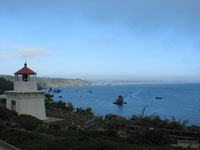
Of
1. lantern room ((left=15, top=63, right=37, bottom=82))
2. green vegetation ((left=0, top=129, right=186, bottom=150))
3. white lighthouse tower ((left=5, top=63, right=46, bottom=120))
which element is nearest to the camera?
green vegetation ((left=0, top=129, right=186, bottom=150))

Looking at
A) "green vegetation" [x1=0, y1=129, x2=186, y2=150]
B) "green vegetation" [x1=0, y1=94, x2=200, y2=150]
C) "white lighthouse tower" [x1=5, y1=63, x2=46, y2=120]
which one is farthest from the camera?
"white lighthouse tower" [x1=5, y1=63, x2=46, y2=120]

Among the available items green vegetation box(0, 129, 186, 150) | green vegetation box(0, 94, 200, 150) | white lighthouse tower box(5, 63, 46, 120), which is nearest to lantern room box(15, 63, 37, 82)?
white lighthouse tower box(5, 63, 46, 120)

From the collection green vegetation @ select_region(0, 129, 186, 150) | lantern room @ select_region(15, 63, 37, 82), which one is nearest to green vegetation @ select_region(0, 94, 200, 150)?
green vegetation @ select_region(0, 129, 186, 150)

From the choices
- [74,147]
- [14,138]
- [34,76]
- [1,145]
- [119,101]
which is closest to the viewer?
[74,147]

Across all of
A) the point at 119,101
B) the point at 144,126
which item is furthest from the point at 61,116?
the point at 119,101

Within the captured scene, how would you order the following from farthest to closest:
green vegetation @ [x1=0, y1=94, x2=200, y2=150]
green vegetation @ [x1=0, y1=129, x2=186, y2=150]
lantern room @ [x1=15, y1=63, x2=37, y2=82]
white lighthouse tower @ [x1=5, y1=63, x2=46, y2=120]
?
lantern room @ [x1=15, y1=63, x2=37, y2=82] < white lighthouse tower @ [x1=5, y1=63, x2=46, y2=120] < green vegetation @ [x1=0, y1=94, x2=200, y2=150] < green vegetation @ [x1=0, y1=129, x2=186, y2=150]

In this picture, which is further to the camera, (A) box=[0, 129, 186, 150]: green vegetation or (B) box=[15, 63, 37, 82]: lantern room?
(B) box=[15, 63, 37, 82]: lantern room

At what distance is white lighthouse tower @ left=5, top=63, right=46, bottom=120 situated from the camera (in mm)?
19656

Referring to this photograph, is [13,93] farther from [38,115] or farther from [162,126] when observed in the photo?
[162,126]

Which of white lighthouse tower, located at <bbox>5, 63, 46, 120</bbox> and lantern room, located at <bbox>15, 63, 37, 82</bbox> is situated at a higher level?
lantern room, located at <bbox>15, 63, 37, 82</bbox>

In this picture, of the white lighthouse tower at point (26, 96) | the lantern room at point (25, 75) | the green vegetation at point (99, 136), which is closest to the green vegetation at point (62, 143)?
the green vegetation at point (99, 136)

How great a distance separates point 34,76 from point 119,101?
58.8 meters

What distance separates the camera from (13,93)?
66.3 feet

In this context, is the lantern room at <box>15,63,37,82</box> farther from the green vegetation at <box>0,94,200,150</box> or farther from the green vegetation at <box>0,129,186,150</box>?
the green vegetation at <box>0,129,186,150</box>
